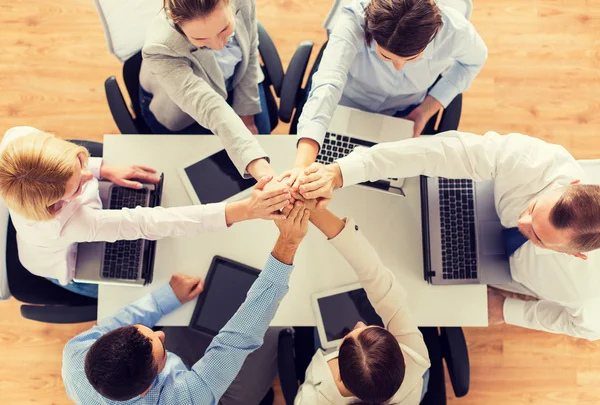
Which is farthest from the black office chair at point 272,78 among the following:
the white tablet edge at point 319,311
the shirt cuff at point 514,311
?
the shirt cuff at point 514,311

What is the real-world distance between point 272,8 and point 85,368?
6.60ft

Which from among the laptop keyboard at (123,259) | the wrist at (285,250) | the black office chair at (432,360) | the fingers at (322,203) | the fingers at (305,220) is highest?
the fingers at (322,203)

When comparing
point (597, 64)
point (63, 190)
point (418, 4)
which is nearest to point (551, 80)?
point (597, 64)

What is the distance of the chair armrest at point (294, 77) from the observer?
190 cm

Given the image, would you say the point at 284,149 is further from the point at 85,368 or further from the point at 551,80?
the point at 551,80

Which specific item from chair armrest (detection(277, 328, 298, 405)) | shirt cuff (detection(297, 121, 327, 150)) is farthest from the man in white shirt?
chair armrest (detection(277, 328, 298, 405))

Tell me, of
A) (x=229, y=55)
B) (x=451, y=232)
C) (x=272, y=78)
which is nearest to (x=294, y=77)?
(x=272, y=78)

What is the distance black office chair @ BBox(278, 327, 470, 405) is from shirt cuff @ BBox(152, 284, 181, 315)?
42cm

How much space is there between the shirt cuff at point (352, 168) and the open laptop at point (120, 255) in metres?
0.65

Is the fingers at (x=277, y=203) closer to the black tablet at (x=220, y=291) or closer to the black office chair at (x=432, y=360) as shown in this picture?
the black tablet at (x=220, y=291)

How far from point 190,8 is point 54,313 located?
1.16m

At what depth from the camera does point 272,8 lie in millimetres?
2631

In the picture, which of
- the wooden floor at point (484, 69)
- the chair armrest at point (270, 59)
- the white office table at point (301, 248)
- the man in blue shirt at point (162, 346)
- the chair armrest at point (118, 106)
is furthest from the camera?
the wooden floor at point (484, 69)

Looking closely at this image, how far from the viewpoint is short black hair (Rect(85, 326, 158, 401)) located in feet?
4.72
